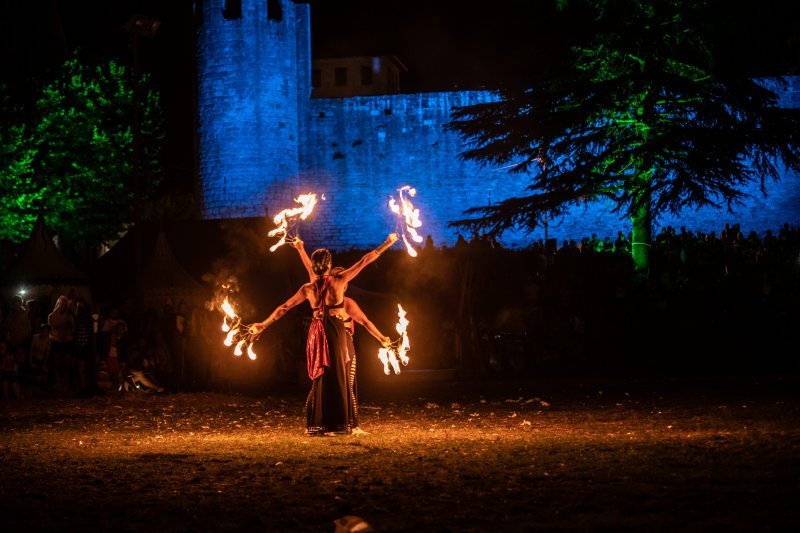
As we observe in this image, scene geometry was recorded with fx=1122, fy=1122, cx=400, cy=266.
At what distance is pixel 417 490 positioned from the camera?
7348 millimetres

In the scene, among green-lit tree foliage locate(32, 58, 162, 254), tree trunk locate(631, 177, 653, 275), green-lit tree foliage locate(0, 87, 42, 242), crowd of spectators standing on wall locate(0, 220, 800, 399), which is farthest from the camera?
green-lit tree foliage locate(32, 58, 162, 254)

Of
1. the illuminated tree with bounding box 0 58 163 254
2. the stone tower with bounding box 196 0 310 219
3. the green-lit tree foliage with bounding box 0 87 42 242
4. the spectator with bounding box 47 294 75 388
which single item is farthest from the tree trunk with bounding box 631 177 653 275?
the green-lit tree foliage with bounding box 0 87 42 242

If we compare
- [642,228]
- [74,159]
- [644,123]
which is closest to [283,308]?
[642,228]

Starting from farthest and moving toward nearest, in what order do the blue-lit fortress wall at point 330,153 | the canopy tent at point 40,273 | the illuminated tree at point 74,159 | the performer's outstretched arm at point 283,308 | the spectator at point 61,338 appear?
the blue-lit fortress wall at point 330,153 < the illuminated tree at point 74,159 < the canopy tent at point 40,273 < the spectator at point 61,338 < the performer's outstretched arm at point 283,308

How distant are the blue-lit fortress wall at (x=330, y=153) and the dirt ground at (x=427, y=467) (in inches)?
966

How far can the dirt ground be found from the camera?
21.2ft

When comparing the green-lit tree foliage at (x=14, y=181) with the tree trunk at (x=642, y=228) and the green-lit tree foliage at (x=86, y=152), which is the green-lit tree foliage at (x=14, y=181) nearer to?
the green-lit tree foliage at (x=86, y=152)

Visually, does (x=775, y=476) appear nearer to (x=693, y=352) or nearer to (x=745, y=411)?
(x=745, y=411)

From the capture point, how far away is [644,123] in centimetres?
2436

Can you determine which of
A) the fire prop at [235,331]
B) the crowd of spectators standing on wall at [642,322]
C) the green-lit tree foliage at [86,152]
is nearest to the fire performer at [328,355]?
the fire prop at [235,331]

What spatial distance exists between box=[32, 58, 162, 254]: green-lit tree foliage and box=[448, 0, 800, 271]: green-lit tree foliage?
1569 cm

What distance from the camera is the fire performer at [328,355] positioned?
10.8 m

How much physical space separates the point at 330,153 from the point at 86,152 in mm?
8421

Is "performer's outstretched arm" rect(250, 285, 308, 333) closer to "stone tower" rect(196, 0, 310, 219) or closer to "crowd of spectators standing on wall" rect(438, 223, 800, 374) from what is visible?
"crowd of spectators standing on wall" rect(438, 223, 800, 374)
